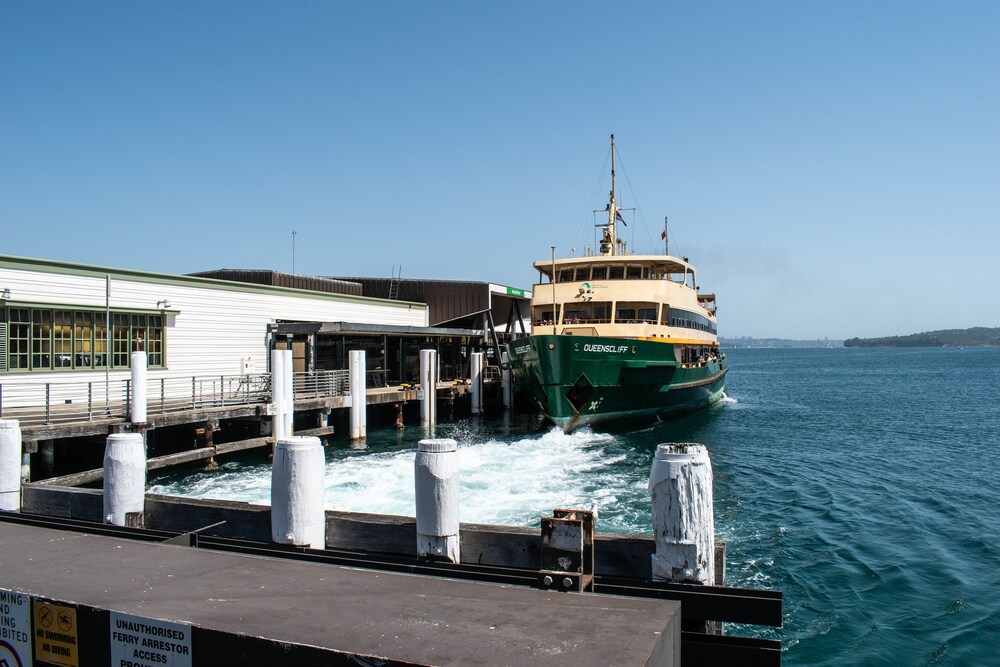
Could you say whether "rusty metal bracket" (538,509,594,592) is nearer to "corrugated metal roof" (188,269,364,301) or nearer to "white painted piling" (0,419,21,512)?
"white painted piling" (0,419,21,512)

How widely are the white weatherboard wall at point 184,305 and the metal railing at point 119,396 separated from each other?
0.33 m

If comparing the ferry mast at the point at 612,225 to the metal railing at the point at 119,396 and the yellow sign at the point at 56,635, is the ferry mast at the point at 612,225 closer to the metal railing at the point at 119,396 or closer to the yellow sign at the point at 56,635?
the metal railing at the point at 119,396

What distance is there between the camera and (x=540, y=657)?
3.68 m

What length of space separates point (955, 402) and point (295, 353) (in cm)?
4039

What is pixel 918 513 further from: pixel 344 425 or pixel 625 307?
pixel 344 425

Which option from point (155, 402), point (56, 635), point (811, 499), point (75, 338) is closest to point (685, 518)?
point (56, 635)

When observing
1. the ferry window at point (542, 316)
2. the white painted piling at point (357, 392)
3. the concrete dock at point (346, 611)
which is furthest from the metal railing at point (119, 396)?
the concrete dock at point (346, 611)

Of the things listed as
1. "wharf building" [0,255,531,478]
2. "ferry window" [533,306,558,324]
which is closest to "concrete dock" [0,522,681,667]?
"wharf building" [0,255,531,478]

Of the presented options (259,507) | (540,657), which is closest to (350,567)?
(259,507)

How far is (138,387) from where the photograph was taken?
16.8m

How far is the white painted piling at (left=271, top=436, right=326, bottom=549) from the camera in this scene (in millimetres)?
6023

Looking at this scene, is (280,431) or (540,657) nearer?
(540,657)

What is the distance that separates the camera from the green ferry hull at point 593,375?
2591 cm

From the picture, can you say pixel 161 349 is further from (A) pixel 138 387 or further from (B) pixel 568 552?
(B) pixel 568 552
